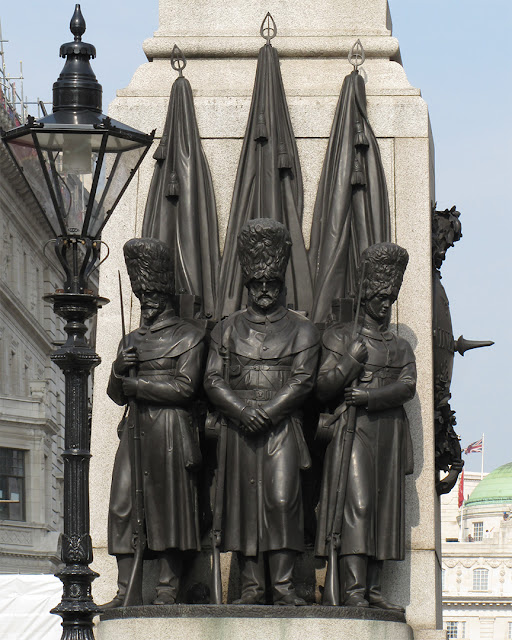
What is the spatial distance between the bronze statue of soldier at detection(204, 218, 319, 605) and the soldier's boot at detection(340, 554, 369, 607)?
14.9 inches

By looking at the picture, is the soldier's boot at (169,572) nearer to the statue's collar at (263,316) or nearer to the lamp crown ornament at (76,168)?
the statue's collar at (263,316)

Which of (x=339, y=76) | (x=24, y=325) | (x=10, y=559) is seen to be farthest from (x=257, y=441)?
(x=24, y=325)

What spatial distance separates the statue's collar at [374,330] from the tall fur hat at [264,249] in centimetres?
80

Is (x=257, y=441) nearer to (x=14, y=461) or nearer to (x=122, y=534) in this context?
(x=122, y=534)

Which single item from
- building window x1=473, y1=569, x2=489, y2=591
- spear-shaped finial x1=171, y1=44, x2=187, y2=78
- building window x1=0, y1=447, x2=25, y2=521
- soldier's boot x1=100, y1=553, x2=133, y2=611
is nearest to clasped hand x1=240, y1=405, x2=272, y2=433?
soldier's boot x1=100, y1=553, x2=133, y2=611

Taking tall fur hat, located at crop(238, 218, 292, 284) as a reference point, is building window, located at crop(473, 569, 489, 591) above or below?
below

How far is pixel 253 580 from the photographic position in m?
13.8

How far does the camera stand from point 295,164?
50.9 feet

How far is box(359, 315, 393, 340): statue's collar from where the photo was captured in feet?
46.9

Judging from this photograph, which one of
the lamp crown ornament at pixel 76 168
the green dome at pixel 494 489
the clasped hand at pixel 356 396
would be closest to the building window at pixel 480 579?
the green dome at pixel 494 489

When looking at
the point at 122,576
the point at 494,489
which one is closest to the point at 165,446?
the point at 122,576

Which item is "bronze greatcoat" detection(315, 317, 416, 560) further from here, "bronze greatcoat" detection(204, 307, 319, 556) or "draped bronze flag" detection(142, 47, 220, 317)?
"draped bronze flag" detection(142, 47, 220, 317)

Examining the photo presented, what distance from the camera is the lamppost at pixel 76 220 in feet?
39.7

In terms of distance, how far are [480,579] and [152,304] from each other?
5243 inches
